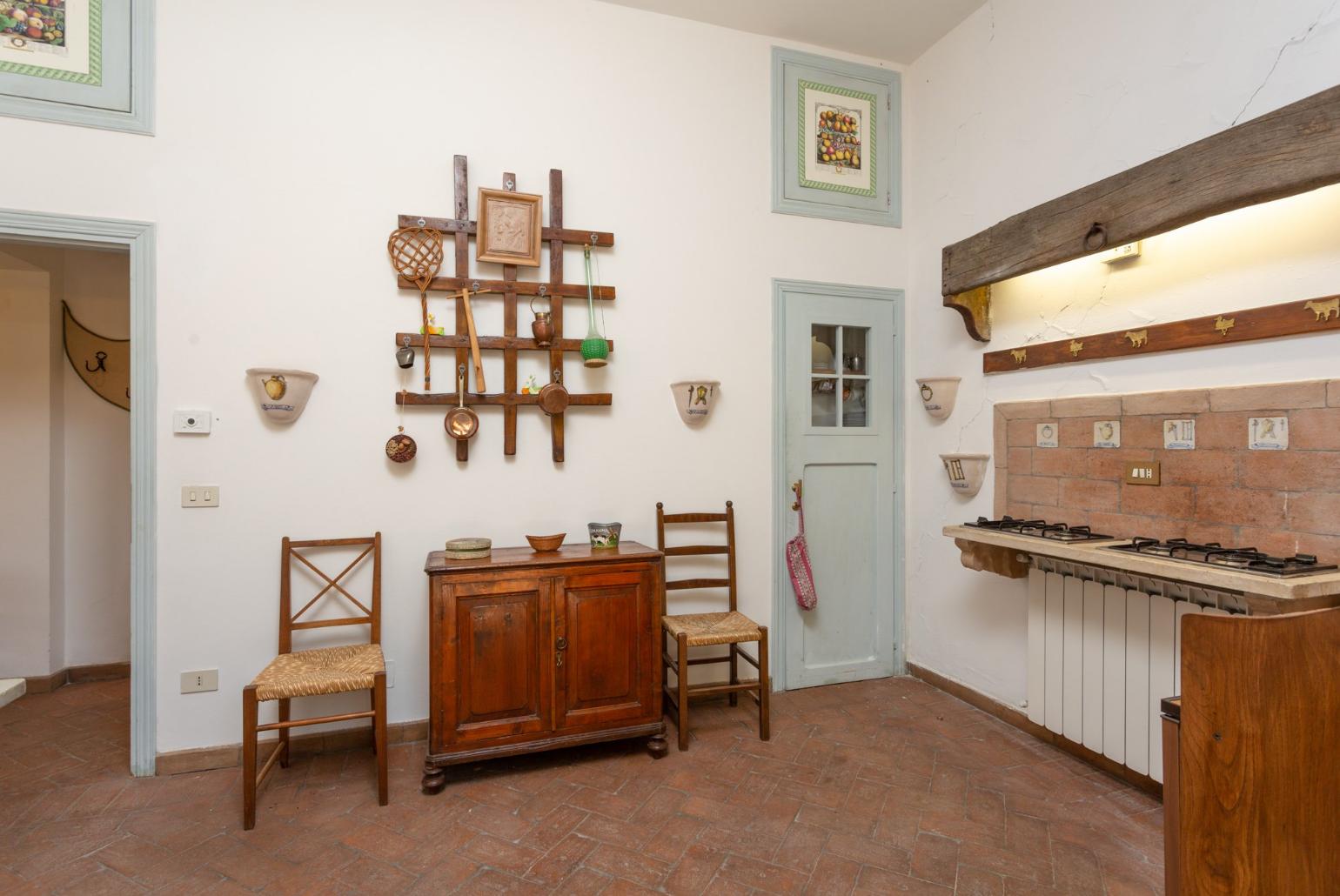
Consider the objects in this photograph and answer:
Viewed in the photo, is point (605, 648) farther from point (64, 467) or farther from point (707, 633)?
point (64, 467)

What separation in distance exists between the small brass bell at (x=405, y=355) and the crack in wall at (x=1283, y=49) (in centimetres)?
308

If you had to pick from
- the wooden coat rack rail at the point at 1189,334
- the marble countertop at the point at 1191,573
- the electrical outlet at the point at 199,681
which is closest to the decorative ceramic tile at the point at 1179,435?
the wooden coat rack rail at the point at 1189,334

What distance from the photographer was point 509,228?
9.10 feet

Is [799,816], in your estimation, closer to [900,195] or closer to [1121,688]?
[1121,688]

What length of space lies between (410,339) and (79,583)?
8.12ft

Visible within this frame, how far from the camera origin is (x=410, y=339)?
266 cm

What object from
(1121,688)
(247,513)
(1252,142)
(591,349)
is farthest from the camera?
(591,349)

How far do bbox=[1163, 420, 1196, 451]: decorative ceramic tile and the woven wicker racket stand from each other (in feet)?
9.35

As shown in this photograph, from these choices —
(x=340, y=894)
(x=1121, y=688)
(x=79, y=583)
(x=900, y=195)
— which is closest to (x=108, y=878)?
(x=340, y=894)

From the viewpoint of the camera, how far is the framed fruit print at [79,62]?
2.28 metres

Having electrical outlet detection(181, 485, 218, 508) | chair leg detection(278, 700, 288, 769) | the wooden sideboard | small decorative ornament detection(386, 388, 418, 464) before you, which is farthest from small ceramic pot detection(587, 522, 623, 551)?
electrical outlet detection(181, 485, 218, 508)

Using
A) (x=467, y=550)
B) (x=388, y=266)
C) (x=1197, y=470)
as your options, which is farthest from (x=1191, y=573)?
(x=388, y=266)

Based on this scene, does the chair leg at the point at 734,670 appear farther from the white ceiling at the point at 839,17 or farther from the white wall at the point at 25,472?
the white wall at the point at 25,472

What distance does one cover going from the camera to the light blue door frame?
2.40 metres
